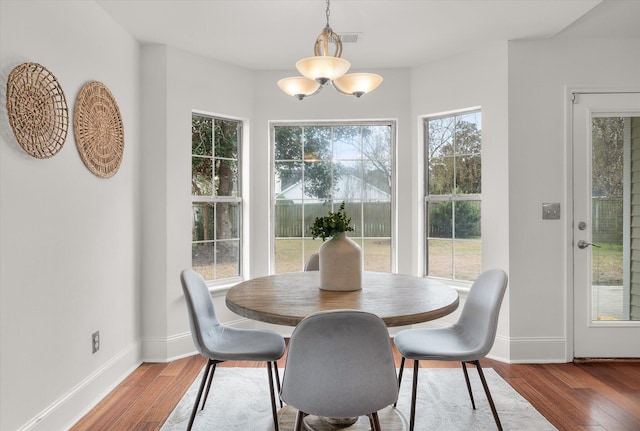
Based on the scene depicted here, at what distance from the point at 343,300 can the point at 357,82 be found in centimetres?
119

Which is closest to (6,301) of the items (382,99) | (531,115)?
(382,99)

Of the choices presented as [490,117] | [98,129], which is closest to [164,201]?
[98,129]

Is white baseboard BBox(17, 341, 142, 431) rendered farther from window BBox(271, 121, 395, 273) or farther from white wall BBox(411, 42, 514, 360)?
white wall BBox(411, 42, 514, 360)

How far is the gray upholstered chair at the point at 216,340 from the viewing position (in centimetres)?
210

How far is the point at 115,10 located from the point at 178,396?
258cm

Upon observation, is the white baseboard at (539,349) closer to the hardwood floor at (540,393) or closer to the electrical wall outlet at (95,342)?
the hardwood floor at (540,393)

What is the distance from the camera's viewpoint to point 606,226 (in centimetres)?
337

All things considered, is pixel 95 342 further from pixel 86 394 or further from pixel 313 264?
pixel 313 264

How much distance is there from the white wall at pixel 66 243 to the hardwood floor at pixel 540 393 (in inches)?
6.7

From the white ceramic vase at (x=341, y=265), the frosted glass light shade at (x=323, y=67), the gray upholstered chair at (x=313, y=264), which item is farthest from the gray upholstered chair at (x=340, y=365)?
the gray upholstered chair at (x=313, y=264)

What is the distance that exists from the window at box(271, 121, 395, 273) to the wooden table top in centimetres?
152

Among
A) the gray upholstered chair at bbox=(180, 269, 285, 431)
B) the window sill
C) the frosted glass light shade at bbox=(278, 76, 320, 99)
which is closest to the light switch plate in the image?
the frosted glass light shade at bbox=(278, 76, 320, 99)

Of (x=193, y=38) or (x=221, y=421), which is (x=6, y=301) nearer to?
(x=221, y=421)

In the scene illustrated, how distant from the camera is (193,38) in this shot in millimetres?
3236
